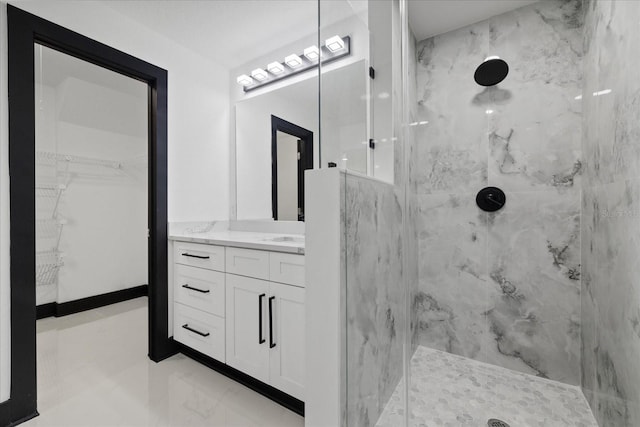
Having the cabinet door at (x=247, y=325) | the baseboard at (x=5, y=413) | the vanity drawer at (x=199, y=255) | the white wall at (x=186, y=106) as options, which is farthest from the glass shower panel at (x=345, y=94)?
the baseboard at (x=5, y=413)

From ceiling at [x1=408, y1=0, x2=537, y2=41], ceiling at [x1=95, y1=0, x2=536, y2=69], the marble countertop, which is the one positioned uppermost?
ceiling at [x1=95, y1=0, x2=536, y2=69]

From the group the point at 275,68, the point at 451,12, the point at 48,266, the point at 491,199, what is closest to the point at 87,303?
the point at 48,266

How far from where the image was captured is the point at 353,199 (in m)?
0.98

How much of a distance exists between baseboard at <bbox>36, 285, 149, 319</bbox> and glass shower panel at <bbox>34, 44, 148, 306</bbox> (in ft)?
0.16

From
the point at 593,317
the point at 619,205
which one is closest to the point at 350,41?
the point at 619,205

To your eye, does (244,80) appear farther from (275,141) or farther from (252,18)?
(275,141)

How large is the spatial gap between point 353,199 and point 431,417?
1.14m

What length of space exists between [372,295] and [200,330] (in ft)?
4.21

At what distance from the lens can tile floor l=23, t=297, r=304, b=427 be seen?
1381 millimetres

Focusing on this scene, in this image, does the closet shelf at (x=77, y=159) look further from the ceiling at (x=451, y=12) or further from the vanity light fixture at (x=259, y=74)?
the ceiling at (x=451, y=12)

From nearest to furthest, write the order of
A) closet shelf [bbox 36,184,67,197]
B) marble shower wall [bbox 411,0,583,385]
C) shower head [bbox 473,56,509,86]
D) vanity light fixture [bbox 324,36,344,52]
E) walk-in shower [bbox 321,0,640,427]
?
vanity light fixture [bbox 324,36,344,52], walk-in shower [bbox 321,0,640,427], marble shower wall [bbox 411,0,583,385], shower head [bbox 473,56,509,86], closet shelf [bbox 36,184,67,197]

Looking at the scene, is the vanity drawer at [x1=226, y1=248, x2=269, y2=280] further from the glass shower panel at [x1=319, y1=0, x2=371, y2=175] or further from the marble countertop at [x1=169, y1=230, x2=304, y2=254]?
the glass shower panel at [x1=319, y1=0, x2=371, y2=175]

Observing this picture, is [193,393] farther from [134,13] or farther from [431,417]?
[134,13]

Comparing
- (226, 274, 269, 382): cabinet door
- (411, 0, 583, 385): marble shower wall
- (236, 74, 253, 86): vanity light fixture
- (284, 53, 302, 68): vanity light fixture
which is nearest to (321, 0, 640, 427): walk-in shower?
(411, 0, 583, 385): marble shower wall
